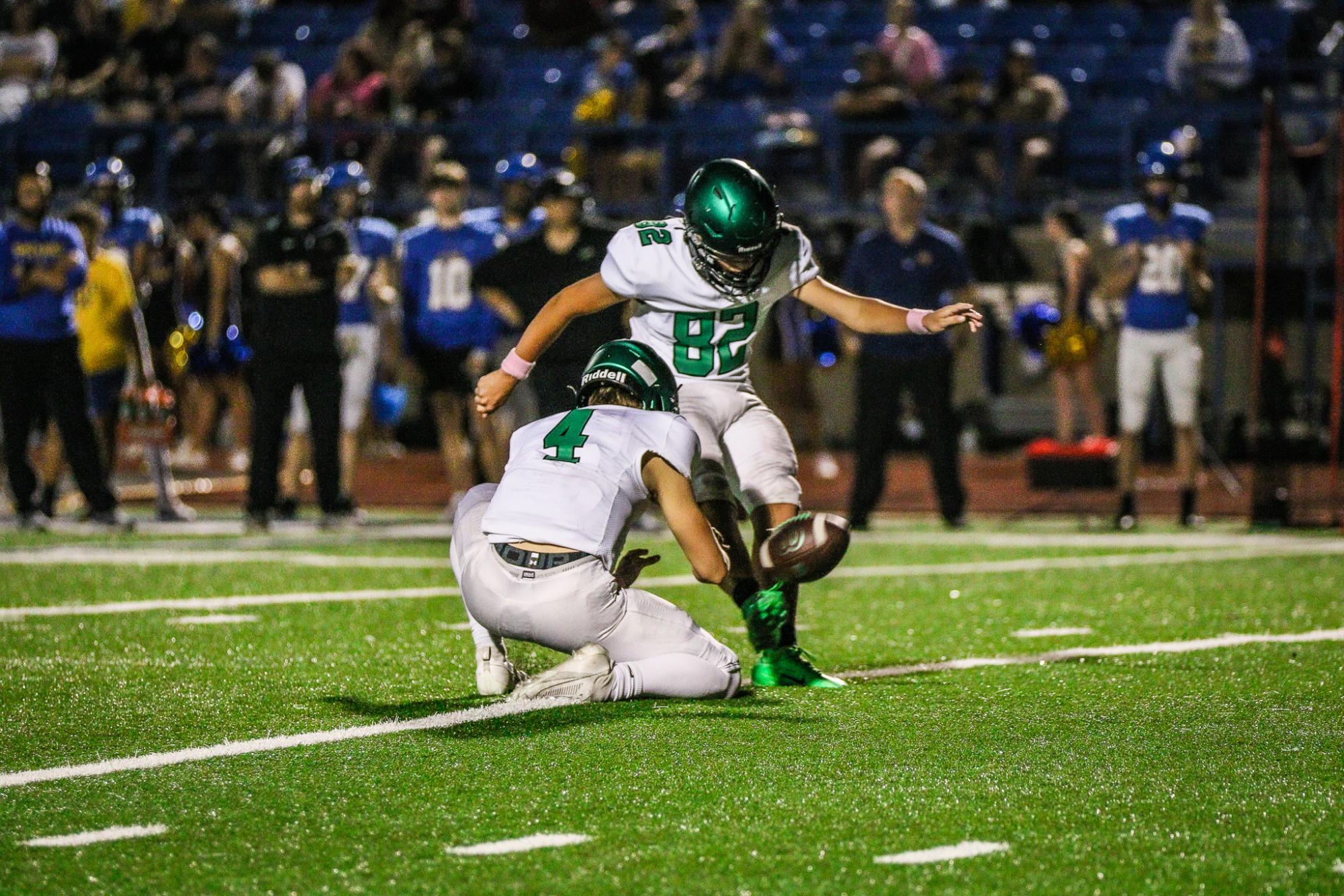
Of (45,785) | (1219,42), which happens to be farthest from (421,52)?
(45,785)

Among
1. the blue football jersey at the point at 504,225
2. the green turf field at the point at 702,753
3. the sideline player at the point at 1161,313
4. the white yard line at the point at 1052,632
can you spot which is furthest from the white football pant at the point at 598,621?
the sideline player at the point at 1161,313

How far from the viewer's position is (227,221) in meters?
16.6

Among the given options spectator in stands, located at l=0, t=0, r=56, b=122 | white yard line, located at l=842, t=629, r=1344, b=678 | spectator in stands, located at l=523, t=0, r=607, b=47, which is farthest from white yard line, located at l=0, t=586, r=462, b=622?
spectator in stands, located at l=0, t=0, r=56, b=122

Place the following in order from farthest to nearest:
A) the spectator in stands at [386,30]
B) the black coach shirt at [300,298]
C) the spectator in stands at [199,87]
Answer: the spectator in stands at [199,87]
the spectator in stands at [386,30]
the black coach shirt at [300,298]

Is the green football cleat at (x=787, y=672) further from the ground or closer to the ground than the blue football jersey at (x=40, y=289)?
closer to the ground

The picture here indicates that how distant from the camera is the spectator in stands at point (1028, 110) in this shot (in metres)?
17.0

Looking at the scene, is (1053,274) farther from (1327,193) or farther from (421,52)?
(421,52)

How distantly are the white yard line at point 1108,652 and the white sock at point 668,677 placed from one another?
31.5 inches

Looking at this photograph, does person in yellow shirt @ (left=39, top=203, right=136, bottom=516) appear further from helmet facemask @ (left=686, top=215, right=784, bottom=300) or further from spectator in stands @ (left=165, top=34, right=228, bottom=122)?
helmet facemask @ (left=686, top=215, right=784, bottom=300)

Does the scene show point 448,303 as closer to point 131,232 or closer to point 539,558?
point 131,232

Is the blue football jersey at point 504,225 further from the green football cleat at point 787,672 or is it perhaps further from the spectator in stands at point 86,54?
the spectator in stands at point 86,54

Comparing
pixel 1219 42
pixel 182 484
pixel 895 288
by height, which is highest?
pixel 1219 42

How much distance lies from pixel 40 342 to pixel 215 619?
4.42 meters

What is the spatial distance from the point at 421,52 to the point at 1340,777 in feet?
49.2
